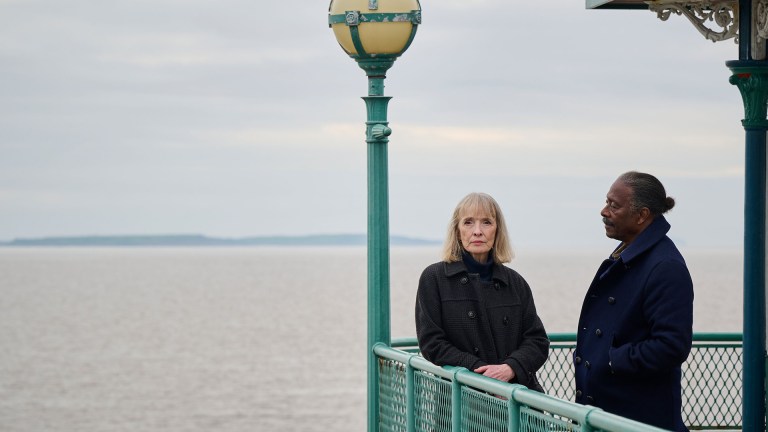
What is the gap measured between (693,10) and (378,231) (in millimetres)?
2256

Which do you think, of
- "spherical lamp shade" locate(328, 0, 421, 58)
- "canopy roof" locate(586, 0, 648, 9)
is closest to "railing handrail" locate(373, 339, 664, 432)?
"spherical lamp shade" locate(328, 0, 421, 58)

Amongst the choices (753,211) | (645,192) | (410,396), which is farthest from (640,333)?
(753,211)

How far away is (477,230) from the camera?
7.27 m

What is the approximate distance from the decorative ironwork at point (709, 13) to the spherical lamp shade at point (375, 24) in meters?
1.45

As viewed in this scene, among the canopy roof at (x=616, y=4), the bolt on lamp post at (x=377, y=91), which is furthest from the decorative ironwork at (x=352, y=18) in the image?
the canopy roof at (x=616, y=4)

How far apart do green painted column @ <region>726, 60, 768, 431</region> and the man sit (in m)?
1.61

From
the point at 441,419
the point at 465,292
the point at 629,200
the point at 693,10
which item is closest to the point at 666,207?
the point at 629,200

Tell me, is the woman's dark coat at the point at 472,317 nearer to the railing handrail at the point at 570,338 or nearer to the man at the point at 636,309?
the man at the point at 636,309

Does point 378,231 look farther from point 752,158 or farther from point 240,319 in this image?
point 240,319

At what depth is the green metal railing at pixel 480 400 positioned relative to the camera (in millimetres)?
5859

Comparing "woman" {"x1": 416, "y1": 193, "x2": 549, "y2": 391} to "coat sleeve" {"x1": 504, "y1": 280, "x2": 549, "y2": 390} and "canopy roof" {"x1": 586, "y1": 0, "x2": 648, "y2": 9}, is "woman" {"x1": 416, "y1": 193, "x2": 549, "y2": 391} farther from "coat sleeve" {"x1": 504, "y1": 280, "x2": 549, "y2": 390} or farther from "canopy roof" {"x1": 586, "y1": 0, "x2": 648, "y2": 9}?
"canopy roof" {"x1": 586, "y1": 0, "x2": 648, "y2": 9}

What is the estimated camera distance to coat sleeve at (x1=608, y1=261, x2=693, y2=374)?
21.3 feet

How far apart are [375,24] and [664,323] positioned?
3.19 metres

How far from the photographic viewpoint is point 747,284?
8.50 m
